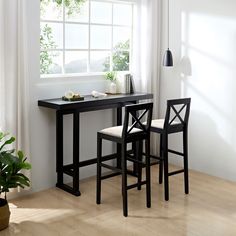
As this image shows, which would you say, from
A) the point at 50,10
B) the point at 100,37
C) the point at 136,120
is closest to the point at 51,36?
the point at 50,10

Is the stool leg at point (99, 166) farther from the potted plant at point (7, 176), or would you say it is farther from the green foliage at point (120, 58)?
the green foliage at point (120, 58)

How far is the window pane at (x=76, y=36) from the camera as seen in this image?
4.57 meters

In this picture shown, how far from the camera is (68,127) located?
14.9 feet

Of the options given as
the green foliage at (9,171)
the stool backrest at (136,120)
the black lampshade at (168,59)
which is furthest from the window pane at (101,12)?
the green foliage at (9,171)

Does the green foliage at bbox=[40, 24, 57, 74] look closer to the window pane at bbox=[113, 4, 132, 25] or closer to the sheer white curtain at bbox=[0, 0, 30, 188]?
the sheer white curtain at bbox=[0, 0, 30, 188]

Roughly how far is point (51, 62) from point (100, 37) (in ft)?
2.50

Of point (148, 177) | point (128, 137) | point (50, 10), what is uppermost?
point (50, 10)

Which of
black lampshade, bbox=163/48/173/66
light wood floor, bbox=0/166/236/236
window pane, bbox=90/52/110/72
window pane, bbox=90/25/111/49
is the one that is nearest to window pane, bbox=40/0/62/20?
window pane, bbox=90/25/111/49

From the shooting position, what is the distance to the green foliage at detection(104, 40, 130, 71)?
5.11 m

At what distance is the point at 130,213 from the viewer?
376 cm

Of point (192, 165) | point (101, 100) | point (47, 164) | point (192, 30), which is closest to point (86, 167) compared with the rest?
point (47, 164)

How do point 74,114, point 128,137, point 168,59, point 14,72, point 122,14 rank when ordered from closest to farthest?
point 128,137 → point 14,72 → point 74,114 → point 168,59 → point 122,14

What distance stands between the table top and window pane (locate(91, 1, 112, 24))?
0.95 metres

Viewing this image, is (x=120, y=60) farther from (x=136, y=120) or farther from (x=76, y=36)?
(x=136, y=120)
